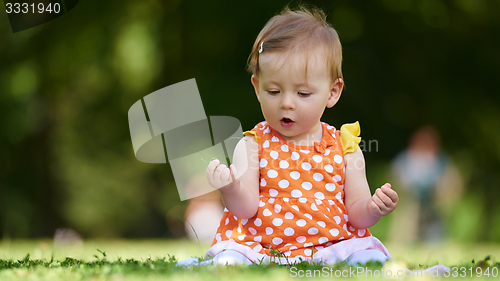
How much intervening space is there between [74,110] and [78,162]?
1.01m

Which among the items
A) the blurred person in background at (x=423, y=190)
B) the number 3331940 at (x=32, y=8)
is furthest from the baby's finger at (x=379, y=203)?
the number 3331940 at (x=32, y=8)

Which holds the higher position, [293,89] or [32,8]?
[32,8]

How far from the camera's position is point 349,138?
2.59 metres

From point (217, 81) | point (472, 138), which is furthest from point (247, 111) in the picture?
point (472, 138)

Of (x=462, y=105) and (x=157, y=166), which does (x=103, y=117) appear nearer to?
(x=157, y=166)

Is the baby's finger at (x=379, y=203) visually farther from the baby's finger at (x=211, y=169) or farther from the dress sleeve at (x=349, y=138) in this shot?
the baby's finger at (x=211, y=169)

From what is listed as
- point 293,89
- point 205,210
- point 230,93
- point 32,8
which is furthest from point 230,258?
point 32,8

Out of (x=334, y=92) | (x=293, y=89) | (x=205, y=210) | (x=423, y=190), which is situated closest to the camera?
(x=293, y=89)

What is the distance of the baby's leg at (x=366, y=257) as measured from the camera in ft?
7.00

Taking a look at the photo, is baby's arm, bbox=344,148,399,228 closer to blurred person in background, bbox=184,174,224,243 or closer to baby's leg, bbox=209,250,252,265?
baby's leg, bbox=209,250,252,265

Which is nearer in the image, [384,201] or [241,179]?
[384,201]

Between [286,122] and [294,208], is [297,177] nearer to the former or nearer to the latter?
[294,208]

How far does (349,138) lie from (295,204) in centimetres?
51

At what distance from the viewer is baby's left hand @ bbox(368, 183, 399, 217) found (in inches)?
85.0
